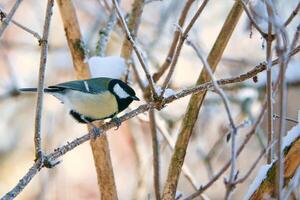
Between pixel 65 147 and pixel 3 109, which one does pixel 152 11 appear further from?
pixel 65 147

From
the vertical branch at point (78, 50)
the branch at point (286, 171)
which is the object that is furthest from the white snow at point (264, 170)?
the vertical branch at point (78, 50)

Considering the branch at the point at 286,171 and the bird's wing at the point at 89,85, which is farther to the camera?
the bird's wing at the point at 89,85

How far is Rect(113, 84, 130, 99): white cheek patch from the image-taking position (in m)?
1.85

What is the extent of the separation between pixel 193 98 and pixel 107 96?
16.2 inches

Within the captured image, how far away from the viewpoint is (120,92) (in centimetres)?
185

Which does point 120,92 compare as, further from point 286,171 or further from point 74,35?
point 286,171

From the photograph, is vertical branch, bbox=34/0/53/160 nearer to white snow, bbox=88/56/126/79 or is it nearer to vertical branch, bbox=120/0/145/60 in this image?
white snow, bbox=88/56/126/79

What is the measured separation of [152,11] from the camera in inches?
153

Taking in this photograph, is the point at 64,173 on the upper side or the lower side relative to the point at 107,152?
upper

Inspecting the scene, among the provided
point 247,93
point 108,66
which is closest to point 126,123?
point 247,93

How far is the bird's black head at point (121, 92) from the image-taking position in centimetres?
183

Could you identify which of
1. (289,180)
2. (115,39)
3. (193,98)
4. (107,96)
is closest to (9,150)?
(115,39)

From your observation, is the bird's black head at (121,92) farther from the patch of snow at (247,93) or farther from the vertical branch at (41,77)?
the patch of snow at (247,93)

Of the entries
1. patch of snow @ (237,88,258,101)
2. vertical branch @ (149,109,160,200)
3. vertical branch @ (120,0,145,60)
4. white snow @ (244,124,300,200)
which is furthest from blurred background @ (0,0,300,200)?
white snow @ (244,124,300,200)
